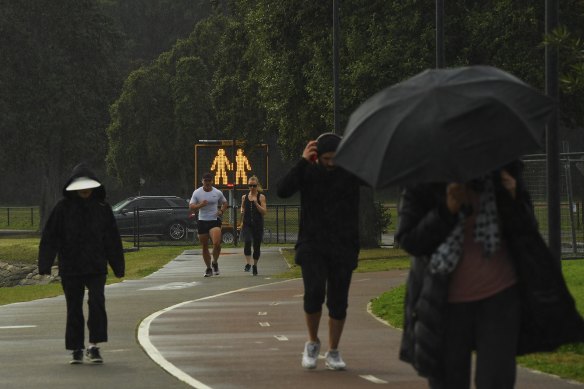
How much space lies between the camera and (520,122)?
670 cm

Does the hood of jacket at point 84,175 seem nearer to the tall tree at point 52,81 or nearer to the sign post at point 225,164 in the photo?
the sign post at point 225,164

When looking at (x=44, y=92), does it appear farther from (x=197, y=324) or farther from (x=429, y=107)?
(x=429, y=107)

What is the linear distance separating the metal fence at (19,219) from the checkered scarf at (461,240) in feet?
203

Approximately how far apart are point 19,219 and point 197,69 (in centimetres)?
1496

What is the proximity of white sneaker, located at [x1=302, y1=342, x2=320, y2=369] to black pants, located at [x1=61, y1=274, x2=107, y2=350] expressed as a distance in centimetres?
201

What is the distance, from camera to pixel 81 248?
42.2 ft

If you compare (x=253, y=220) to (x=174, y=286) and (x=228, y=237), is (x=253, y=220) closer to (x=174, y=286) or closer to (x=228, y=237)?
(x=174, y=286)

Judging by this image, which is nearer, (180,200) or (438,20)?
(438,20)

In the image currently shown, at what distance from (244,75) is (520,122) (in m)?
43.6

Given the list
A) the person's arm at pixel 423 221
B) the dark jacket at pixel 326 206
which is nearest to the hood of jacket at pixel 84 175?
the dark jacket at pixel 326 206

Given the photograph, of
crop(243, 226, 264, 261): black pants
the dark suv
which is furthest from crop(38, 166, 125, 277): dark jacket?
the dark suv

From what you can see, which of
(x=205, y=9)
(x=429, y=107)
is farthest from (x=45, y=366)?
(x=205, y=9)

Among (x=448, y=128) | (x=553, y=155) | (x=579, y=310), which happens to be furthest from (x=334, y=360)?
(x=448, y=128)

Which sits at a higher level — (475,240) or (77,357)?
(475,240)
